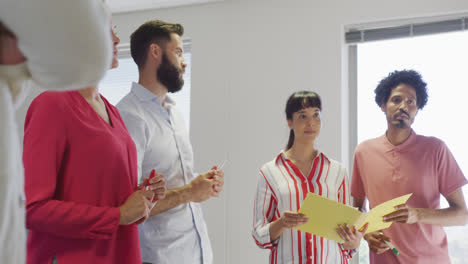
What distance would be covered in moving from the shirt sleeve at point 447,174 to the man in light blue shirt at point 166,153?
42.2 inches

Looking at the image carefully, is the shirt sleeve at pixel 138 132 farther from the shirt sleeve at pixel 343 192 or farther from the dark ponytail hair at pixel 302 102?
the shirt sleeve at pixel 343 192

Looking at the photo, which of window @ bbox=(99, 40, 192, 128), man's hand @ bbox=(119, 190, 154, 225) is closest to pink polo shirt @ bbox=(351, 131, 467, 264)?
man's hand @ bbox=(119, 190, 154, 225)

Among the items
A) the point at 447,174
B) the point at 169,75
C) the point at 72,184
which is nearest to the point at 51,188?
the point at 72,184

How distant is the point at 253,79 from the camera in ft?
12.7

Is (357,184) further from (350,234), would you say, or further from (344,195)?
(350,234)

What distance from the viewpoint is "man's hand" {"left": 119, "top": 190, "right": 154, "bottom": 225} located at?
1339 mm

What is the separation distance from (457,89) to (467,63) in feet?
0.66

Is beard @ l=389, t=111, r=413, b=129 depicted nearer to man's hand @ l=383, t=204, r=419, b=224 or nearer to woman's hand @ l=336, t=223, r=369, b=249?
man's hand @ l=383, t=204, r=419, b=224

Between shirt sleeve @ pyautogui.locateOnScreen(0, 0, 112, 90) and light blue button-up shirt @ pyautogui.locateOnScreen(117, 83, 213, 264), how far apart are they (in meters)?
1.22

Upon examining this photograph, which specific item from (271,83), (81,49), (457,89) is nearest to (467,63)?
(457,89)

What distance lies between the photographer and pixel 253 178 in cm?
A: 375

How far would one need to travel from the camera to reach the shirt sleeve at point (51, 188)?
1.20m

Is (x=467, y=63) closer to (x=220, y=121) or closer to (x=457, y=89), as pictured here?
(x=457, y=89)

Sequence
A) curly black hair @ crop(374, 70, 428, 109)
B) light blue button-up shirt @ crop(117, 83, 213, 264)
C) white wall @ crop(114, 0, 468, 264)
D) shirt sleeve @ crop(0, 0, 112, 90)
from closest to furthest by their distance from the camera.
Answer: shirt sleeve @ crop(0, 0, 112, 90) < light blue button-up shirt @ crop(117, 83, 213, 264) < curly black hair @ crop(374, 70, 428, 109) < white wall @ crop(114, 0, 468, 264)
